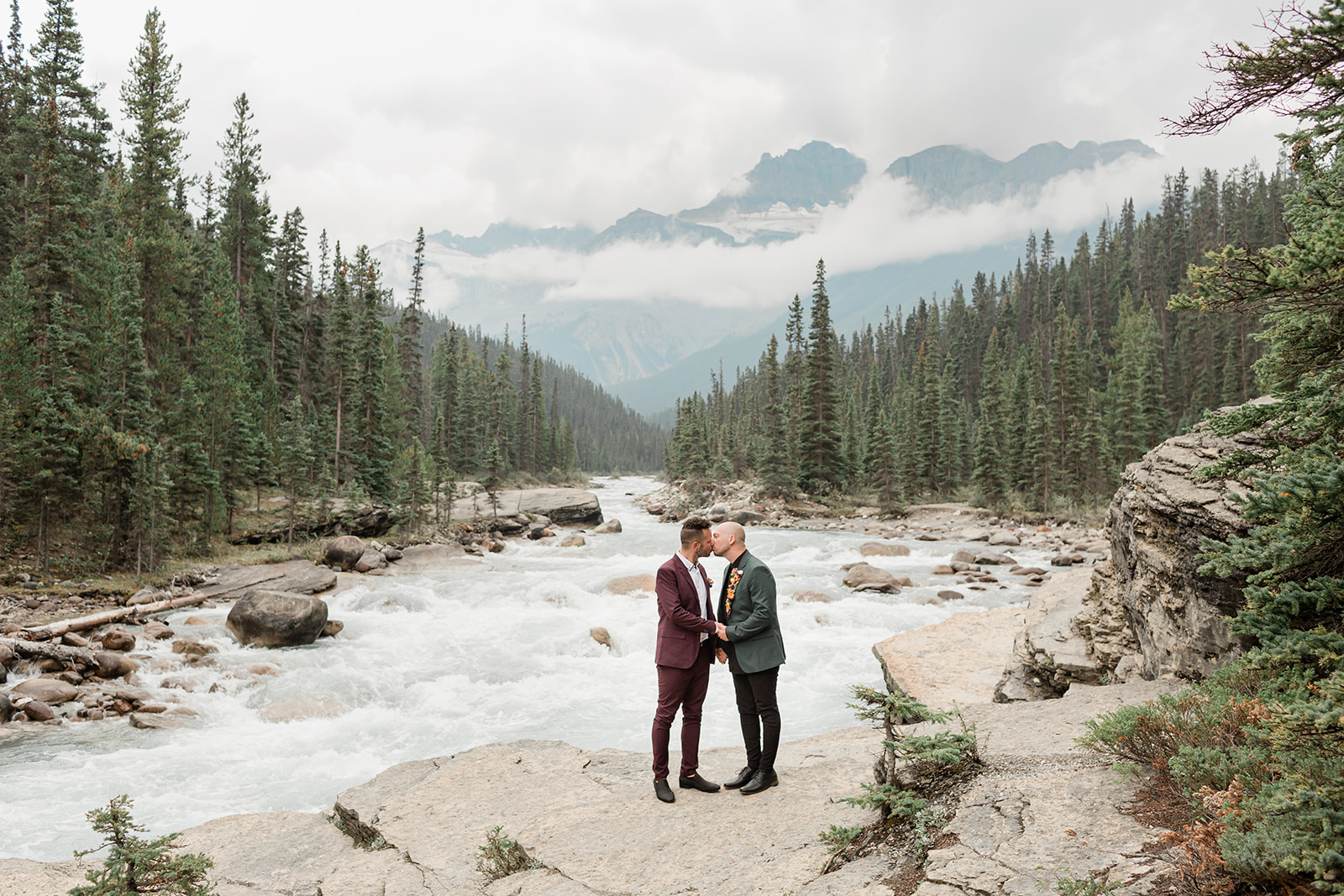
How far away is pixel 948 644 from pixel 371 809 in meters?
10.0

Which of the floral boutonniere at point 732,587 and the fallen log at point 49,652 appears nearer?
the floral boutonniere at point 732,587

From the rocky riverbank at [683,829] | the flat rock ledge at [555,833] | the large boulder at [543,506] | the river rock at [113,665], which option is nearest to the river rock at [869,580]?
the rocky riverbank at [683,829]

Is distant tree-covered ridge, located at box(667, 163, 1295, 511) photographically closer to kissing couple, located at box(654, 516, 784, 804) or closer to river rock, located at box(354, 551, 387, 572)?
kissing couple, located at box(654, 516, 784, 804)

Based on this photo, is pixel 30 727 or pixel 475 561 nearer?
pixel 30 727

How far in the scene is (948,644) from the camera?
474 inches

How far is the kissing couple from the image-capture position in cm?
566

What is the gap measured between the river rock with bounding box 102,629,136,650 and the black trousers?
14481mm

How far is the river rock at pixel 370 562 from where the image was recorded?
77.5 feet

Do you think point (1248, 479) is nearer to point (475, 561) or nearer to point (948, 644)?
point (948, 644)

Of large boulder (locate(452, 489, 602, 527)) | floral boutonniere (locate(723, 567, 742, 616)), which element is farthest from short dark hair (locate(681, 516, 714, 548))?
large boulder (locate(452, 489, 602, 527))

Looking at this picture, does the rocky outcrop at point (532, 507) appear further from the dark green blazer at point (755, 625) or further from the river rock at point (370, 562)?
the dark green blazer at point (755, 625)

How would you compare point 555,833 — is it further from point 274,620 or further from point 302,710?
point 274,620

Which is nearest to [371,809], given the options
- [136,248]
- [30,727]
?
[30,727]

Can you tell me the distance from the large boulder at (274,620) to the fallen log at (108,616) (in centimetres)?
254
